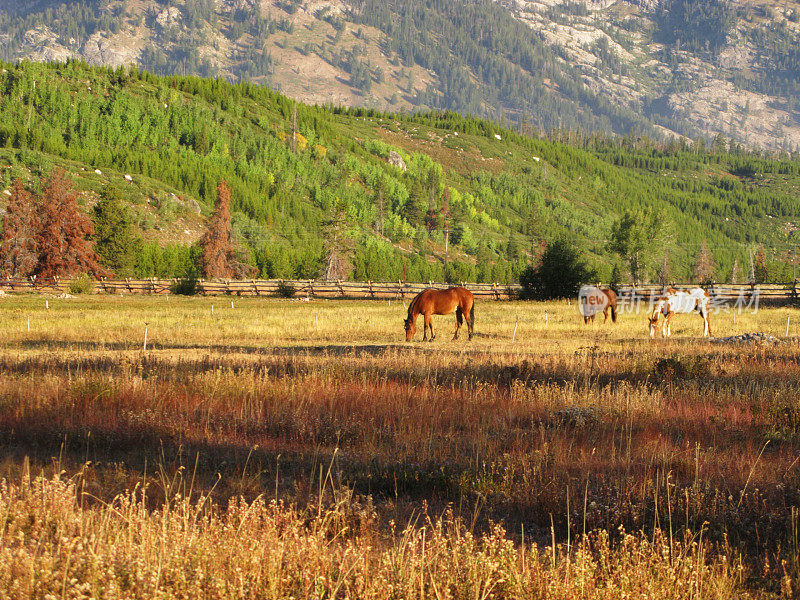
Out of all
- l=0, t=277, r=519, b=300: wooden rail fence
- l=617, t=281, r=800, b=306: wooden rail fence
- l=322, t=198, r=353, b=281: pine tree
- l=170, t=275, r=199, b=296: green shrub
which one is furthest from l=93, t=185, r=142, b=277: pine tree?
l=617, t=281, r=800, b=306: wooden rail fence

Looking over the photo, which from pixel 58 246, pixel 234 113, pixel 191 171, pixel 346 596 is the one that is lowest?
pixel 346 596

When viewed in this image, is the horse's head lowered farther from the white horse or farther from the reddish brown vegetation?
the reddish brown vegetation

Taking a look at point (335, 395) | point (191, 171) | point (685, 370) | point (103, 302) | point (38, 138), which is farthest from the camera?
point (191, 171)

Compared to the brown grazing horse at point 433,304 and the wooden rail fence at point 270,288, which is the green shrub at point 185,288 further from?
the brown grazing horse at point 433,304

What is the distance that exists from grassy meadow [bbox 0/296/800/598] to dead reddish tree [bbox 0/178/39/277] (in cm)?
5522

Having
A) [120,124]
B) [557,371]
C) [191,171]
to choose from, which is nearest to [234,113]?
[120,124]

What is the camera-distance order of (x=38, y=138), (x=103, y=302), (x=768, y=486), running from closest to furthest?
1. (x=768, y=486)
2. (x=103, y=302)
3. (x=38, y=138)

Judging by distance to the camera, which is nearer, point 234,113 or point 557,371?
point 557,371

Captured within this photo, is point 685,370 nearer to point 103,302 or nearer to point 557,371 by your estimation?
point 557,371

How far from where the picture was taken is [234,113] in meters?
190

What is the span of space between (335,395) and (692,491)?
20.0 ft

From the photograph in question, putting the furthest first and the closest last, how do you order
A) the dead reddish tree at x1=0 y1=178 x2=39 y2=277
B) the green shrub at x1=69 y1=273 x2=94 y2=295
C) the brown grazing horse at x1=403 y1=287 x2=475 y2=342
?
the dead reddish tree at x1=0 y1=178 x2=39 y2=277 → the green shrub at x1=69 y1=273 x2=94 y2=295 → the brown grazing horse at x1=403 y1=287 x2=475 y2=342

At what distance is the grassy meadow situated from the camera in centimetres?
425

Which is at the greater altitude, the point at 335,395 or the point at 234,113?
the point at 234,113
